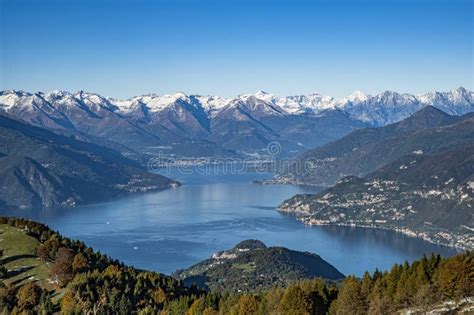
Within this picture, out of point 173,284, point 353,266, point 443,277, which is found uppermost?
point 443,277

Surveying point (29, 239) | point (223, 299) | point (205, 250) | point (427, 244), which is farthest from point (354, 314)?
point (427, 244)

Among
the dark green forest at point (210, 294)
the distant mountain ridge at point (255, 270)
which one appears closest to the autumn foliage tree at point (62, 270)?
the dark green forest at point (210, 294)

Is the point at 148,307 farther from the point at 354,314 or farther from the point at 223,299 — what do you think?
the point at 354,314

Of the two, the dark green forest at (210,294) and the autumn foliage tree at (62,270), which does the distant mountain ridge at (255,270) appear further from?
the autumn foliage tree at (62,270)

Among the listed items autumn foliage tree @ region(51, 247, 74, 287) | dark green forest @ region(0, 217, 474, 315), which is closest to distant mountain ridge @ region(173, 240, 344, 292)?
dark green forest @ region(0, 217, 474, 315)

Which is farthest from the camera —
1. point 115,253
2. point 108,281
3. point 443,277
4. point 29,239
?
point 115,253

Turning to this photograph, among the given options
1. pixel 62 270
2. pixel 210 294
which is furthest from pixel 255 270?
pixel 62 270

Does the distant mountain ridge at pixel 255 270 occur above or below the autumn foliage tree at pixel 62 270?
below
